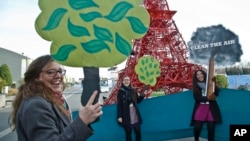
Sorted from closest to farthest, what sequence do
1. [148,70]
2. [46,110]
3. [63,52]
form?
1. [46,110]
2. [63,52]
3. [148,70]

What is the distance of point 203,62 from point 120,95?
1641mm

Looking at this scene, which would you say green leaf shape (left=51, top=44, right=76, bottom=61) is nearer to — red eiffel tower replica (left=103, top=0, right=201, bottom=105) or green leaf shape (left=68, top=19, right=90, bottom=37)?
green leaf shape (left=68, top=19, right=90, bottom=37)

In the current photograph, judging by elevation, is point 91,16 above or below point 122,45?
above

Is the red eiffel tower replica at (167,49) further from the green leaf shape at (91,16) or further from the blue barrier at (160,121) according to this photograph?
the green leaf shape at (91,16)

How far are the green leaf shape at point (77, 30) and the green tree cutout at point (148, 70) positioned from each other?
5098mm

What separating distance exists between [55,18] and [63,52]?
20cm

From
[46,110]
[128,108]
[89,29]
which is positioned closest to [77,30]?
[89,29]

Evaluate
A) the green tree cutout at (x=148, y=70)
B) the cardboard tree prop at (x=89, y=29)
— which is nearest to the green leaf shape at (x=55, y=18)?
the cardboard tree prop at (x=89, y=29)

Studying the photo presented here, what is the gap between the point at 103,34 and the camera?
1823 mm

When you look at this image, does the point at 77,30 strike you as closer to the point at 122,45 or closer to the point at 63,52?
the point at 63,52

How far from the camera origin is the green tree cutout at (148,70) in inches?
271

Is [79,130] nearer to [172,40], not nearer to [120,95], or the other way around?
[120,95]

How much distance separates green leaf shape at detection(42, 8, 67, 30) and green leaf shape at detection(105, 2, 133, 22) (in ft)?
0.85

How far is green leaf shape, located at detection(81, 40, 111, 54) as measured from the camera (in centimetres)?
181
